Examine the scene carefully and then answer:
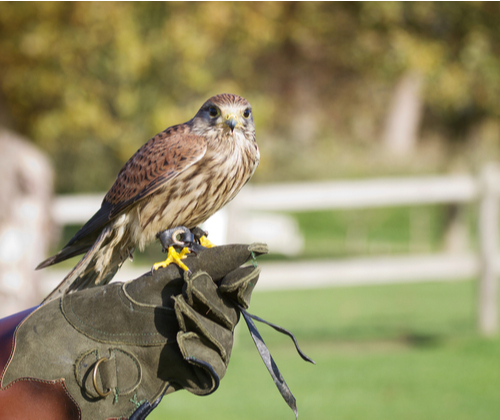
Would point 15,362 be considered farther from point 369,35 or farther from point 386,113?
point 386,113

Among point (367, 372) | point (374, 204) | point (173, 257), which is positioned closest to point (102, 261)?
point (173, 257)

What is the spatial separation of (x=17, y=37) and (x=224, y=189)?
667 cm

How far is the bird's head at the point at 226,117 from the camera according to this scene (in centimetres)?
220

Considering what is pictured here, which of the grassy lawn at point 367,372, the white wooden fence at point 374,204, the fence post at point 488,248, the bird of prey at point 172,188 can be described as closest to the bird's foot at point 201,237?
the bird of prey at point 172,188

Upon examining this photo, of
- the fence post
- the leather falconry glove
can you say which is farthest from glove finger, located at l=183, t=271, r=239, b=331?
the fence post

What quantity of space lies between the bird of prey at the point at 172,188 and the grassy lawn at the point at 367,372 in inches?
95.2

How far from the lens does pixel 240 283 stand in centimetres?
167

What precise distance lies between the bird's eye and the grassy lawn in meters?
2.62

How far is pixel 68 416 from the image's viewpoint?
1.69 m

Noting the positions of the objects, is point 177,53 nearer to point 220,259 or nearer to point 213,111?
point 213,111

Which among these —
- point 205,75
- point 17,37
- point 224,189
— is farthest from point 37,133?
point 224,189

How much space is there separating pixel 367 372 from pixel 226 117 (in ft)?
11.4

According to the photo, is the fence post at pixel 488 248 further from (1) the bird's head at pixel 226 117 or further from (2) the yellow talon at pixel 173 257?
(2) the yellow talon at pixel 173 257

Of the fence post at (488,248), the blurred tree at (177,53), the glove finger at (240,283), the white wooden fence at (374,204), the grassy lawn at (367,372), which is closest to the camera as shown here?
the glove finger at (240,283)
